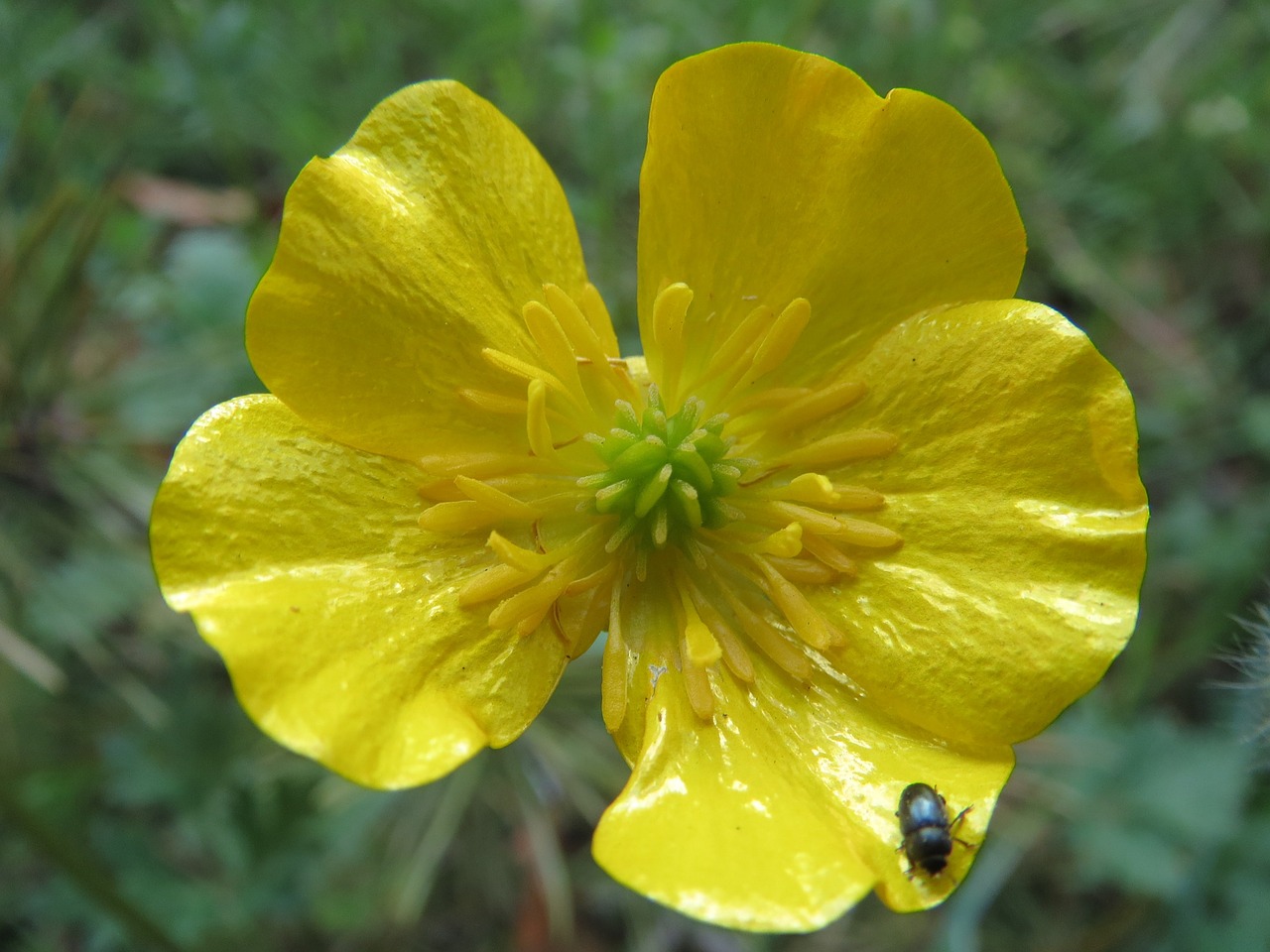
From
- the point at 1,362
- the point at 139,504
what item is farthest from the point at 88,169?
the point at 139,504

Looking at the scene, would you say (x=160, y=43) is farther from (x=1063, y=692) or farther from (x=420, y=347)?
(x=1063, y=692)

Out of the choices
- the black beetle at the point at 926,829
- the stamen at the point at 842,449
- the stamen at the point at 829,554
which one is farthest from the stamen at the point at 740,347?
the black beetle at the point at 926,829

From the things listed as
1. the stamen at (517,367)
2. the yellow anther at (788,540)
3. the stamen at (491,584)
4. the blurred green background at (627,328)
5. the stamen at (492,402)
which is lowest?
the blurred green background at (627,328)

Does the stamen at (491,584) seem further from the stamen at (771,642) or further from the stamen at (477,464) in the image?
the stamen at (771,642)

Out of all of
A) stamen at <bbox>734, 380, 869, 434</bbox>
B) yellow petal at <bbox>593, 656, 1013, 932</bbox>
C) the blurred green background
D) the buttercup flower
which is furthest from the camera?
the blurred green background

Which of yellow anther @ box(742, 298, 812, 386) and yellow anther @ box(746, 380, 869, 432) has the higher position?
yellow anther @ box(742, 298, 812, 386)

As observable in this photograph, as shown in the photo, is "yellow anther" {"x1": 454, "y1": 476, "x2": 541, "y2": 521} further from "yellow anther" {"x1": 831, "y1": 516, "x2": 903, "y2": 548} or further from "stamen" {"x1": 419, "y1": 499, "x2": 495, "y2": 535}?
"yellow anther" {"x1": 831, "y1": 516, "x2": 903, "y2": 548}

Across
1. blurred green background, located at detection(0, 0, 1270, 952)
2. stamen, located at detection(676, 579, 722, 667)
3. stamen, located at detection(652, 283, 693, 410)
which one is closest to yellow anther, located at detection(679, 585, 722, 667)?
stamen, located at detection(676, 579, 722, 667)
